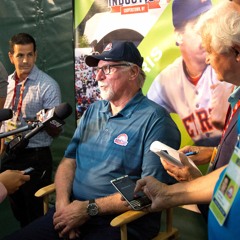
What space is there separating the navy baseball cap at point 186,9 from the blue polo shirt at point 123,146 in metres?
0.60

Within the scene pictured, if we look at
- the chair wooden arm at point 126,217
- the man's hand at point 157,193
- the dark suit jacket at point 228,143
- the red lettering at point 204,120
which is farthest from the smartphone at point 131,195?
the red lettering at point 204,120

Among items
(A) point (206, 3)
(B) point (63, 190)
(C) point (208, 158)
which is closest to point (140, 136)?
(C) point (208, 158)

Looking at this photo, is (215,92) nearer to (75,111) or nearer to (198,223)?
(198,223)

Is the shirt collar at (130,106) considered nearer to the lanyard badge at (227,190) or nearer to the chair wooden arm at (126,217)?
the chair wooden arm at (126,217)

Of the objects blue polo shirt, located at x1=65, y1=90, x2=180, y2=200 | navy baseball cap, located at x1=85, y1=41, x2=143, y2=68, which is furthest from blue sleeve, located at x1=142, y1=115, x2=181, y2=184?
navy baseball cap, located at x1=85, y1=41, x2=143, y2=68

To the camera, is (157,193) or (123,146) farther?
(123,146)

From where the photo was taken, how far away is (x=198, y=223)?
7.88 feet

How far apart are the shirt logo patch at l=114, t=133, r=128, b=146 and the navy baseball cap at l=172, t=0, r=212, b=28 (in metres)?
0.83

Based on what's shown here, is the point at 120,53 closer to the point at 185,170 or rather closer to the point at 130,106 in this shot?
the point at 130,106

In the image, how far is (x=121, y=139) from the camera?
1849mm

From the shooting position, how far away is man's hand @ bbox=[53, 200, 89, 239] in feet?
5.82

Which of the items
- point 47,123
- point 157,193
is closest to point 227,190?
point 157,193

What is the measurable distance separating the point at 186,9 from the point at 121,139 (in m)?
0.93

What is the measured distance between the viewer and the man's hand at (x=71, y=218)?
177 centimetres
